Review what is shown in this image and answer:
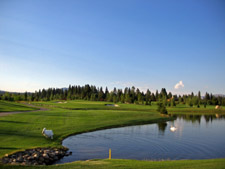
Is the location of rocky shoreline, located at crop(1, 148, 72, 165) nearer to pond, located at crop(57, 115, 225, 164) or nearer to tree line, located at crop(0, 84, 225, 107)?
pond, located at crop(57, 115, 225, 164)

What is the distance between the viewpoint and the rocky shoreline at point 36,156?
16480 mm

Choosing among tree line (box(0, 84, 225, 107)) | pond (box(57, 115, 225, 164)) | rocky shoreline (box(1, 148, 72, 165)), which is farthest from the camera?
tree line (box(0, 84, 225, 107))

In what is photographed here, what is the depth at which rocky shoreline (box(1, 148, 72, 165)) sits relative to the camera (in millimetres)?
16480

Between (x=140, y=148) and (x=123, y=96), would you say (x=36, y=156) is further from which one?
(x=123, y=96)

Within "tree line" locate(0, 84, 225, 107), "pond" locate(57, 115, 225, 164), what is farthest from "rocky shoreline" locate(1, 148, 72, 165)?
"tree line" locate(0, 84, 225, 107)

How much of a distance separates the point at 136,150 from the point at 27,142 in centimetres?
1351

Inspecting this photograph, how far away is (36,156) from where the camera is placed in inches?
711

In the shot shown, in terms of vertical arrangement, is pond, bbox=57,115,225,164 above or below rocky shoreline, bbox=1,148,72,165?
below

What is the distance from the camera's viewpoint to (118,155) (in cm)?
2122

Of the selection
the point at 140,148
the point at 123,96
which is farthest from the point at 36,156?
the point at 123,96

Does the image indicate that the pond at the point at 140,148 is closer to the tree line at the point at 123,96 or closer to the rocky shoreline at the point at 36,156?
the rocky shoreline at the point at 36,156

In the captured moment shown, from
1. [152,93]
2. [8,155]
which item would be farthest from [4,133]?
[152,93]

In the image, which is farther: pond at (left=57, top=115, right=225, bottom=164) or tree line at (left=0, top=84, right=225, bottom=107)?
tree line at (left=0, top=84, right=225, bottom=107)

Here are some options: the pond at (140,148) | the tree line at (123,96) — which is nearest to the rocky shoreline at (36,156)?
the pond at (140,148)
